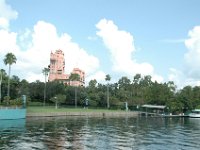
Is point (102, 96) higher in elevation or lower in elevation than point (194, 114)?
higher

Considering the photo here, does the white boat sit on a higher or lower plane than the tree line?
lower

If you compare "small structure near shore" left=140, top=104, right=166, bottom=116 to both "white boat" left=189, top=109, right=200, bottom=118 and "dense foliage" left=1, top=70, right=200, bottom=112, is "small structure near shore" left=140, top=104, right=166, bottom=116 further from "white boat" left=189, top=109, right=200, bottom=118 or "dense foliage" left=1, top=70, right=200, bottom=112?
"white boat" left=189, top=109, right=200, bottom=118

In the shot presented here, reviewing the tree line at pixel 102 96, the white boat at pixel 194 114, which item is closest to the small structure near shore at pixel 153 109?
the tree line at pixel 102 96

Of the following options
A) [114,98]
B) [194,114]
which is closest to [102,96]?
[114,98]

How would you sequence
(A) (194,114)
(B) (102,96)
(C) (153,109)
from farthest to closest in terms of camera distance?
(B) (102,96) → (C) (153,109) → (A) (194,114)

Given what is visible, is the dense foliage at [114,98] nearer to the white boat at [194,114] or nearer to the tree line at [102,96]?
the tree line at [102,96]

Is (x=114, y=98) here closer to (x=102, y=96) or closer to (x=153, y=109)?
(x=102, y=96)

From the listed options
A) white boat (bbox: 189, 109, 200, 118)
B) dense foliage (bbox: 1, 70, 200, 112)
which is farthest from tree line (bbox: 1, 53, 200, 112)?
white boat (bbox: 189, 109, 200, 118)

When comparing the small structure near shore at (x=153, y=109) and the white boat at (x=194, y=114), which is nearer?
the white boat at (x=194, y=114)

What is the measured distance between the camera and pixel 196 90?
184750 mm

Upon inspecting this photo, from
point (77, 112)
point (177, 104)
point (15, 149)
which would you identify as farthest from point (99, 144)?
point (177, 104)

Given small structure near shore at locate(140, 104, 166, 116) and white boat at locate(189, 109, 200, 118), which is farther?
small structure near shore at locate(140, 104, 166, 116)

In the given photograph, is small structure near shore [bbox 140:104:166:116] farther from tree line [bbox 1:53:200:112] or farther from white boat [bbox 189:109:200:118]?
white boat [bbox 189:109:200:118]

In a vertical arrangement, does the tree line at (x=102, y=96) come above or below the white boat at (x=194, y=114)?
above
